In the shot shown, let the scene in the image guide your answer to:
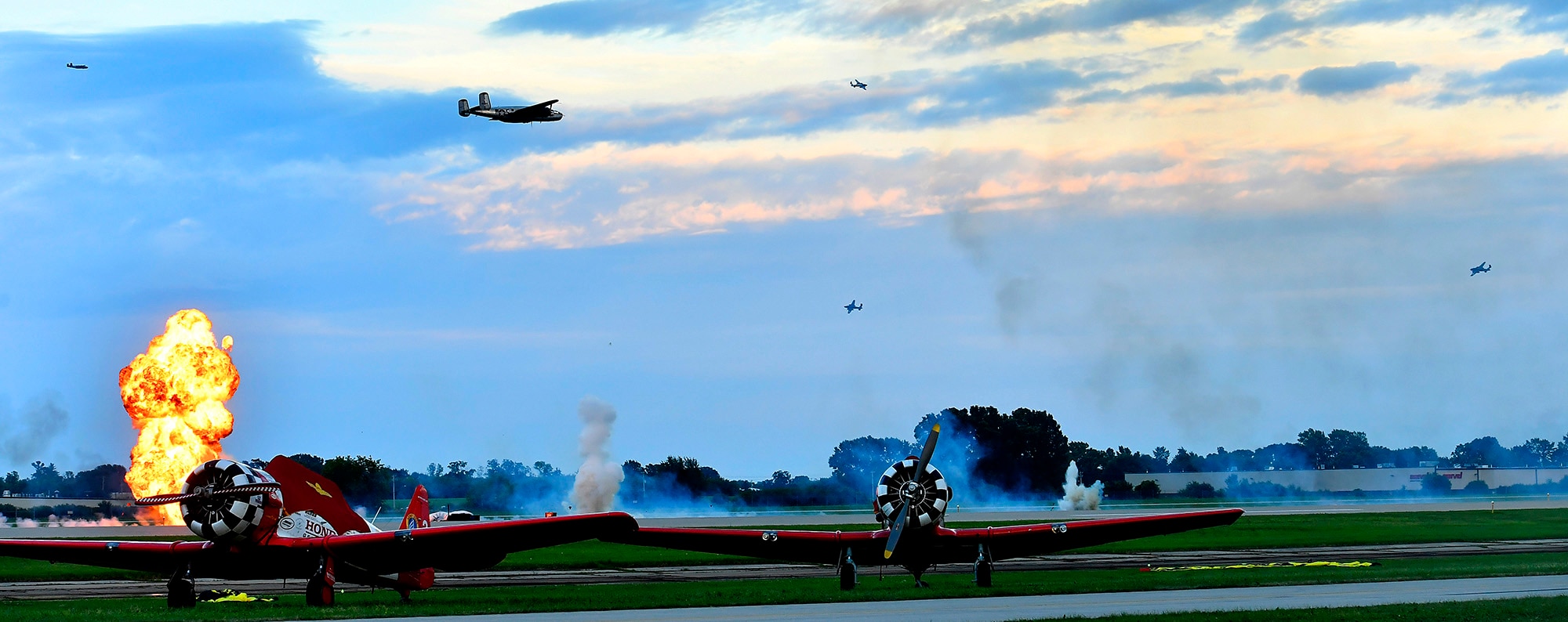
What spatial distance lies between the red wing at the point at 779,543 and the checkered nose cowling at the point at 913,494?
2.78ft

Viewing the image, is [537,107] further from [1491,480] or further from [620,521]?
[1491,480]

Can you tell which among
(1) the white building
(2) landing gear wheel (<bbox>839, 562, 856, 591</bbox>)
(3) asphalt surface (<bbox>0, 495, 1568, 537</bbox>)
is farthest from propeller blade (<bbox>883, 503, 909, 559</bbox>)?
(1) the white building

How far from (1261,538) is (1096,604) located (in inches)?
1624

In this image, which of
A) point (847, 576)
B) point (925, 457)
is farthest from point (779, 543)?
point (925, 457)

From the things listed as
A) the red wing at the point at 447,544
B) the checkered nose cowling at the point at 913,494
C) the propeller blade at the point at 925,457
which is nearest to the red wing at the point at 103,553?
the red wing at the point at 447,544

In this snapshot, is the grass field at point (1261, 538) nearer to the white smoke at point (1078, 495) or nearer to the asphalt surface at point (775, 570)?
Result: the asphalt surface at point (775, 570)

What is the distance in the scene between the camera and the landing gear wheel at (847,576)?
35312mm

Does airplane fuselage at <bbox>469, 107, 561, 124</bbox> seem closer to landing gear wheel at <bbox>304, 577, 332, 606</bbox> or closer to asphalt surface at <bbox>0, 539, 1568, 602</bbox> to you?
asphalt surface at <bbox>0, 539, 1568, 602</bbox>

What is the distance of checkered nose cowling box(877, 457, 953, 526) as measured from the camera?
35.3 metres

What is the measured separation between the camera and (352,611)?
28.1 meters

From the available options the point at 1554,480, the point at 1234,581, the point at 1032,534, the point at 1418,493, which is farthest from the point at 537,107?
the point at 1554,480

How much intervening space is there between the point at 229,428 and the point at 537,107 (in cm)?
3689

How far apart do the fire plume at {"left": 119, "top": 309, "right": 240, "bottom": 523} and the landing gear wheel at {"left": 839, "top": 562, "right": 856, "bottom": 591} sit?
57.8 meters

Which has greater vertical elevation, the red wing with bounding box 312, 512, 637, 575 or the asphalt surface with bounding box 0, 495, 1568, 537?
the red wing with bounding box 312, 512, 637, 575
